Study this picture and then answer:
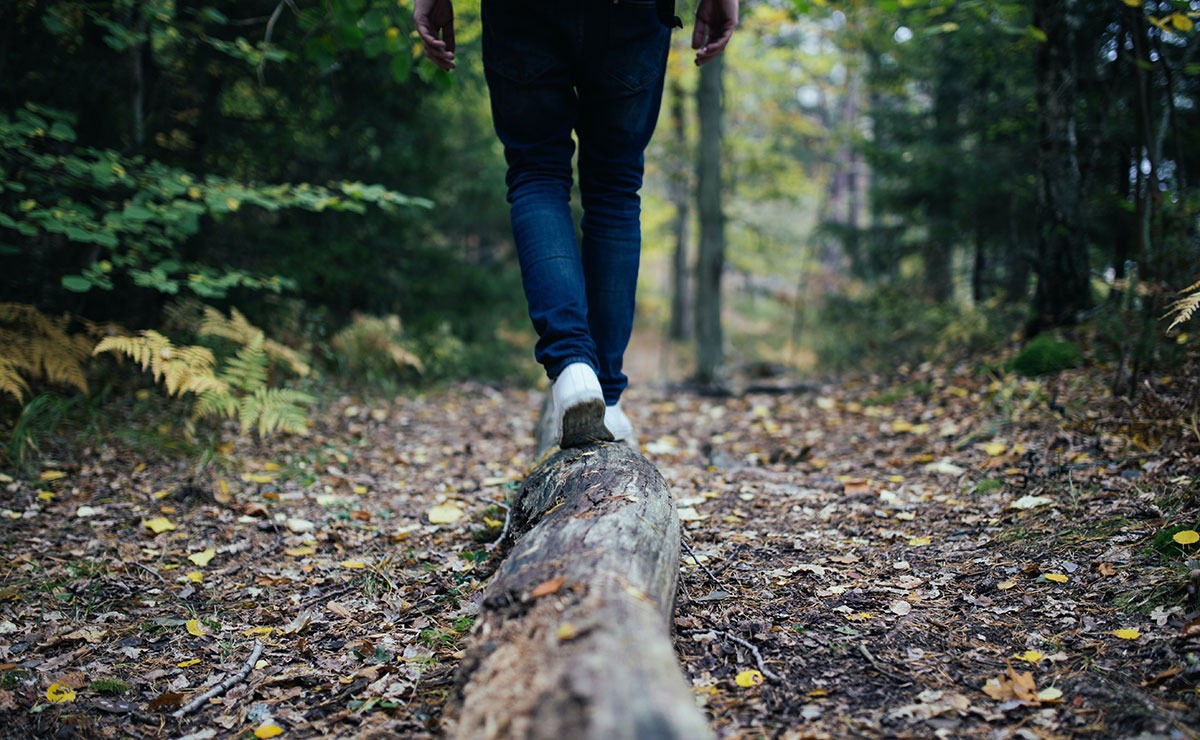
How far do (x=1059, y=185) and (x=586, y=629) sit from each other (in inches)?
167

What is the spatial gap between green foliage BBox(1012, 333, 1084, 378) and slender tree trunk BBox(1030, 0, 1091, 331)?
410 millimetres

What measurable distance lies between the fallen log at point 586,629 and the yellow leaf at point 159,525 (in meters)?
1.54

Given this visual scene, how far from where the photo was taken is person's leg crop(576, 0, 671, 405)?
6.40ft

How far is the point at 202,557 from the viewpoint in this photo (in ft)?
7.47

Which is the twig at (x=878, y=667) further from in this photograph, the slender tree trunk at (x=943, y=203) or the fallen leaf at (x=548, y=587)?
the slender tree trunk at (x=943, y=203)

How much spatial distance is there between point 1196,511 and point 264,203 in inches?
145

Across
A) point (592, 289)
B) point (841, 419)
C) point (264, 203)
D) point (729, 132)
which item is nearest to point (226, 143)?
point (264, 203)

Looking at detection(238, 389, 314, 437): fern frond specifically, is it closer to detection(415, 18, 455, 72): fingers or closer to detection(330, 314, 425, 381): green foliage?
detection(330, 314, 425, 381): green foliage

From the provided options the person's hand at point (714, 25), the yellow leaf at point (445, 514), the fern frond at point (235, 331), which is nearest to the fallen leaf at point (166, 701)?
the yellow leaf at point (445, 514)

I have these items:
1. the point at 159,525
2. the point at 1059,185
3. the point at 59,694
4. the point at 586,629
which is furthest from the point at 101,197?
the point at 1059,185

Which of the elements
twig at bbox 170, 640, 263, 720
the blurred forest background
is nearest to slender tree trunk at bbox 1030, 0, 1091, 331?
the blurred forest background

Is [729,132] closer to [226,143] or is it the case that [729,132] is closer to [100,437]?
[226,143]

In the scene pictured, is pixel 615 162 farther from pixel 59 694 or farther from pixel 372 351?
pixel 372 351

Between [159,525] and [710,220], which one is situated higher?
[710,220]
